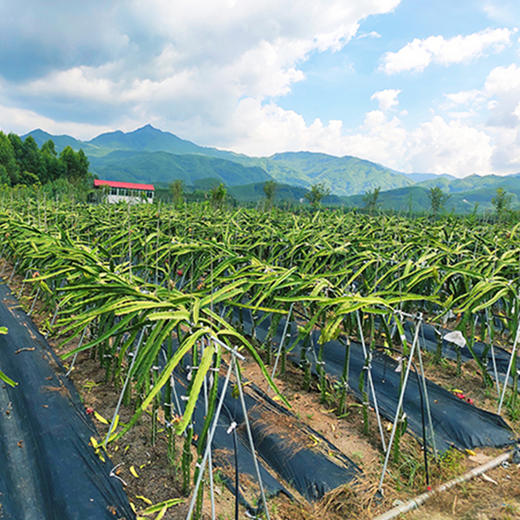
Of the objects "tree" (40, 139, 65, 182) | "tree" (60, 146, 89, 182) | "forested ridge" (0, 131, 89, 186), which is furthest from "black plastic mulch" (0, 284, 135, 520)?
"tree" (60, 146, 89, 182)

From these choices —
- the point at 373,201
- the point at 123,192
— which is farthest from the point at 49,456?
the point at 123,192

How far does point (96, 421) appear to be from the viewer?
2859 mm

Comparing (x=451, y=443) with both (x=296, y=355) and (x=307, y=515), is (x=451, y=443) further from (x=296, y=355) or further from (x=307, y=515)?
(x=296, y=355)

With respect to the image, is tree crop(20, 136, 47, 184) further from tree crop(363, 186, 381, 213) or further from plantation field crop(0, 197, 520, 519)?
plantation field crop(0, 197, 520, 519)

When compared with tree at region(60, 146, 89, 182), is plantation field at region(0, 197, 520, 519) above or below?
below

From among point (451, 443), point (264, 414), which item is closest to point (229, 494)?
point (264, 414)

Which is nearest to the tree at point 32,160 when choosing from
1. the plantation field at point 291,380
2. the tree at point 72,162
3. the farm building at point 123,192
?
the tree at point 72,162

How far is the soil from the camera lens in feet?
7.44

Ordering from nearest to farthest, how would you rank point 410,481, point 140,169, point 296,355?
point 410,481 → point 296,355 → point 140,169

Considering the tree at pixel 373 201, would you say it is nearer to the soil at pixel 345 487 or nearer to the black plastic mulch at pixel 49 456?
the soil at pixel 345 487

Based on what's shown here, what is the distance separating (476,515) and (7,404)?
3.46m

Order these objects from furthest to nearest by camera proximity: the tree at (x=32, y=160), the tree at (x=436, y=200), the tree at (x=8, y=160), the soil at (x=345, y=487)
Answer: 1. the tree at (x=32, y=160)
2. the tree at (x=8, y=160)
3. the tree at (x=436, y=200)
4. the soil at (x=345, y=487)

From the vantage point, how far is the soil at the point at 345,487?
227 centimetres

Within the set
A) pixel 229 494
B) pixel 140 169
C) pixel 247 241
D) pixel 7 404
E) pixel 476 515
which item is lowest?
pixel 476 515
